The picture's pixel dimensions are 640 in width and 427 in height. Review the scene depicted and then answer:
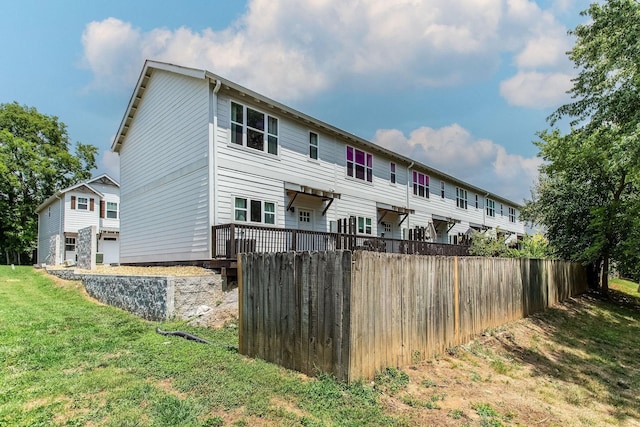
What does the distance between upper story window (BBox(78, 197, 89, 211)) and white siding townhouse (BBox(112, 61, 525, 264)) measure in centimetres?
1154

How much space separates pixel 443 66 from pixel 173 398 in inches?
558

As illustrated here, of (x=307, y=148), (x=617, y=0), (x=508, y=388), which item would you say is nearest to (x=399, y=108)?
(x=307, y=148)

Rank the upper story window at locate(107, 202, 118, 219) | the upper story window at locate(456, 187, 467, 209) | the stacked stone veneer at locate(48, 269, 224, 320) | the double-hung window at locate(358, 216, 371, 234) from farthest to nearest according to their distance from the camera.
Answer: the upper story window at locate(107, 202, 118, 219) < the upper story window at locate(456, 187, 467, 209) < the double-hung window at locate(358, 216, 371, 234) < the stacked stone veneer at locate(48, 269, 224, 320)

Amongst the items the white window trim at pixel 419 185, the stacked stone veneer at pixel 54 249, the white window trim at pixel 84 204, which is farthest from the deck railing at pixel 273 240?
the white window trim at pixel 84 204

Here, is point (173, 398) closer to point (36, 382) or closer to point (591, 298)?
point (36, 382)

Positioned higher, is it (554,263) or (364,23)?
(364,23)

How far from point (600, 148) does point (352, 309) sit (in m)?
11.5

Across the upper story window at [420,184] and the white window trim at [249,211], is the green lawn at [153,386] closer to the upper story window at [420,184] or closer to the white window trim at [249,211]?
the white window trim at [249,211]

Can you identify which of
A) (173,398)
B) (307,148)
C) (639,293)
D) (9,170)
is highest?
(9,170)

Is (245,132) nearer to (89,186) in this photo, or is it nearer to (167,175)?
(167,175)

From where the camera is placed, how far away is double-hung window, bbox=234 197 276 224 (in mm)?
11984

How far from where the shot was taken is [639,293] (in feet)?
63.7

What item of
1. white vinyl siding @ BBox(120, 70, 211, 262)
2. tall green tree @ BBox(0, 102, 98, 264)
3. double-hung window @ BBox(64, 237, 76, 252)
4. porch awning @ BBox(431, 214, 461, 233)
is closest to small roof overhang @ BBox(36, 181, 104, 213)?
double-hung window @ BBox(64, 237, 76, 252)

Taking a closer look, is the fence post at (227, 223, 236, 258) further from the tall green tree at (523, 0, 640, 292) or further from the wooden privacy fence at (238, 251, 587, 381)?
the tall green tree at (523, 0, 640, 292)
